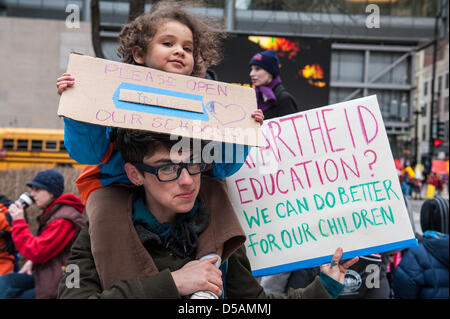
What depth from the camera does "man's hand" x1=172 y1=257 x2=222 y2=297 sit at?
1519mm

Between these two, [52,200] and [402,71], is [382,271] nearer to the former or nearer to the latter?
[52,200]

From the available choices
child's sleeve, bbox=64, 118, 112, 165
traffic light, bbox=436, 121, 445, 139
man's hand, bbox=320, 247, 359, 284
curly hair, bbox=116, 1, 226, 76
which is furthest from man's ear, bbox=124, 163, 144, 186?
traffic light, bbox=436, 121, 445, 139

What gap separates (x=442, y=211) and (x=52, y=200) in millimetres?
Result: 3354

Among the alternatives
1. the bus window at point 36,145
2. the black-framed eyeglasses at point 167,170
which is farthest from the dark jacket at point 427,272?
the bus window at point 36,145

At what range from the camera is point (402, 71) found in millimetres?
33250

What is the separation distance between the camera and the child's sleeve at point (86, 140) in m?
1.59

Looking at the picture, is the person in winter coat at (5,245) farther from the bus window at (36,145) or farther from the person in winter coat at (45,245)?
the bus window at (36,145)

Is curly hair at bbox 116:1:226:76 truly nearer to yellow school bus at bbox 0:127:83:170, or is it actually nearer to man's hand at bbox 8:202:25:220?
man's hand at bbox 8:202:25:220

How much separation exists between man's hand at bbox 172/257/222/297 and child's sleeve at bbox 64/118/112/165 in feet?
1.92

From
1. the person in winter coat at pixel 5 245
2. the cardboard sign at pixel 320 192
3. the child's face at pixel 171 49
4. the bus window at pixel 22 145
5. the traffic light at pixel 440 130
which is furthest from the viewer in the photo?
the traffic light at pixel 440 130

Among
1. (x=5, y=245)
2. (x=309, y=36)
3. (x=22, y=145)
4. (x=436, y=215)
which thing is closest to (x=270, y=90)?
(x=436, y=215)

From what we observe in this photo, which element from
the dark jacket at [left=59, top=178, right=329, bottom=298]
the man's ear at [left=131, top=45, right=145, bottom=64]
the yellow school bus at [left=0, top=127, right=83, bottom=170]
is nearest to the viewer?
the dark jacket at [left=59, top=178, right=329, bottom=298]

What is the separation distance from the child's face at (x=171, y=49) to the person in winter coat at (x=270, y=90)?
1.87m
